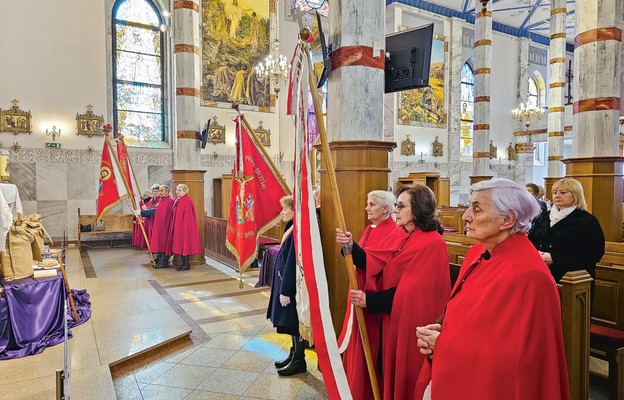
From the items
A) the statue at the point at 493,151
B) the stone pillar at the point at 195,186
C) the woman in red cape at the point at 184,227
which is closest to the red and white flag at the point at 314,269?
the woman in red cape at the point at 184,227

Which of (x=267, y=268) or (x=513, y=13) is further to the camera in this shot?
(x=513, y=13)

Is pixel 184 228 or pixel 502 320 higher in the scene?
pixel 502 320

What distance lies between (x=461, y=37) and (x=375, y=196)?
19.0 m

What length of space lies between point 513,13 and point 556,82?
7.63 metres

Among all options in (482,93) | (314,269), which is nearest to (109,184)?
(314,269)

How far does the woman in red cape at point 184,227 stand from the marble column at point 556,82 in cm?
1286

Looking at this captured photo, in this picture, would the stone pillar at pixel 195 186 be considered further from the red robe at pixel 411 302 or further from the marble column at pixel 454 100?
the marble column at pixel 454 100

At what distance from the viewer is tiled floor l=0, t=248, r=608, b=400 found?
3.63m

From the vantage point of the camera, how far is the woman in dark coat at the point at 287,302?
363 cm

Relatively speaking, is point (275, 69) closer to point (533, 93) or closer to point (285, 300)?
point (285, 300)

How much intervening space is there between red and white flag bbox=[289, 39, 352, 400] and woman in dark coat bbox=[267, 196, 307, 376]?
681 mm

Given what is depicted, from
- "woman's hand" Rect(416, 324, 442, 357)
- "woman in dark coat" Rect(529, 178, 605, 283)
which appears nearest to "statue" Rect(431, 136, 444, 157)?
"woman in dark coat" Rect(529, 178, 605, 283)

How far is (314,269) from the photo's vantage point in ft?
8.55

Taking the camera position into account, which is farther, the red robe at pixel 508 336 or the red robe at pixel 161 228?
the red robe at pixel 161 228
